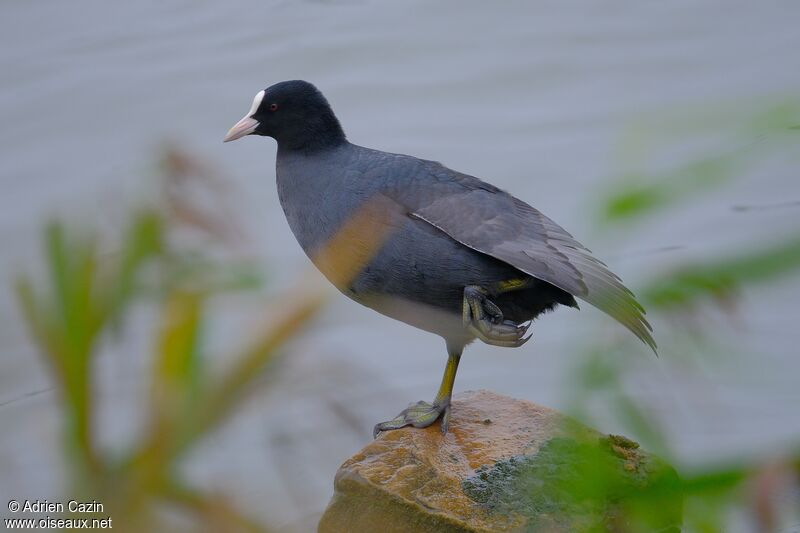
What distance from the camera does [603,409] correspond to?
1.03 m

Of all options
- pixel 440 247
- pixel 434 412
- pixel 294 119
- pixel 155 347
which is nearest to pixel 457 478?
pixel 434 412

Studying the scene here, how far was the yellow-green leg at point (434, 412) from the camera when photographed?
14.3ft

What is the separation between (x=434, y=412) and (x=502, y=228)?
3.06 feet

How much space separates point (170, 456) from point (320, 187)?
322 cm

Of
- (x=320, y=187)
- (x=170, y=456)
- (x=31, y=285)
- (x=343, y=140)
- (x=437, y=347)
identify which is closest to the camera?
Answer: (x=31, y=285)

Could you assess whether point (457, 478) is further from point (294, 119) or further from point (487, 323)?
point (294, 119)

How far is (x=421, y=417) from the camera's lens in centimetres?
440

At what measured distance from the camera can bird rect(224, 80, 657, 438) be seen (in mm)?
3744

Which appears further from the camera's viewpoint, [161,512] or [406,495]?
[406,495]

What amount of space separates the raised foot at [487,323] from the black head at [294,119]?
1.08m

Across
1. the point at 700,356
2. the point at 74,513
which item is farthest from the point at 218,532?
the point at 700,356

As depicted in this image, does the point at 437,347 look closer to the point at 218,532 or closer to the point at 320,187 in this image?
the point at 320,187

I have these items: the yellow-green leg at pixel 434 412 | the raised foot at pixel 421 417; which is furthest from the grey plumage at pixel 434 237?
the raised foot at pixel 421 417

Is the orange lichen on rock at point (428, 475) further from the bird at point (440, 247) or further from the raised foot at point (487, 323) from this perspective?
the raised foot at point (487, 323)
